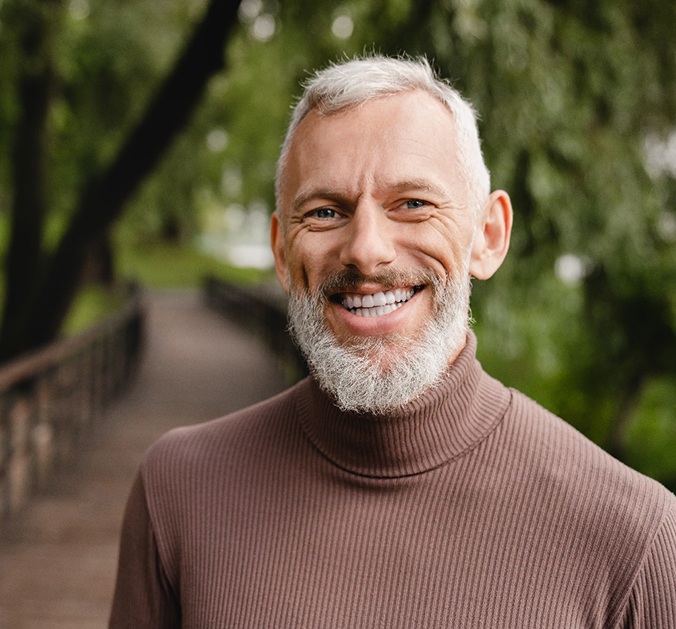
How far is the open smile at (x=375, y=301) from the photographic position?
1.38 m

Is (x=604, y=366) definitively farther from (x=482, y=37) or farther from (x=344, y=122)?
(x=344, y=122)

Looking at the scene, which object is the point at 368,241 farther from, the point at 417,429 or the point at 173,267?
the point at 173,267

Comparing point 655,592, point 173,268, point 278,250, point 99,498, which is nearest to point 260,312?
point 99,498

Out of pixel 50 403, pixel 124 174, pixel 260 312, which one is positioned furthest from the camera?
pixel 260 312

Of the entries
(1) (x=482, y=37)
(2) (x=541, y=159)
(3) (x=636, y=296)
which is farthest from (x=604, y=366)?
(1) (x=482, y=37)

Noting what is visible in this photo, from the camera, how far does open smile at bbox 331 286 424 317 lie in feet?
4.53

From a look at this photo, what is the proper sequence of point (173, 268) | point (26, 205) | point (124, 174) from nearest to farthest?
point (124, 174) < point (26, 205) < point (173, 268)

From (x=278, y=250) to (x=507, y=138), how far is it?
3.12m

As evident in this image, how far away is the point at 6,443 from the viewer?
202 inches

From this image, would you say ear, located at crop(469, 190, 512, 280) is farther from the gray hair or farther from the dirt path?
the dirt path

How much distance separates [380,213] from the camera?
137cm

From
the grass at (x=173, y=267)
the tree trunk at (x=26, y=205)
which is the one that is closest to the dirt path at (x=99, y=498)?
the tree trunk at (x=26, y=205)

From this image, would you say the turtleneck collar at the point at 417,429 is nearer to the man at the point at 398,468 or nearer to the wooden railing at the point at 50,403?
the man at the point at 398,468

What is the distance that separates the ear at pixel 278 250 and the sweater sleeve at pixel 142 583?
1.69 feet
